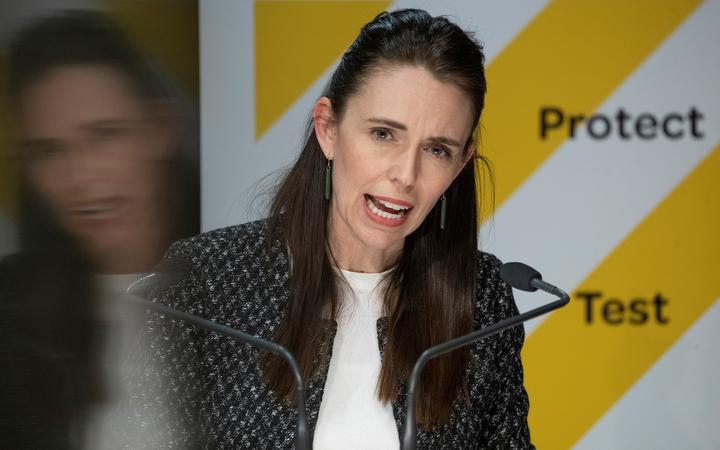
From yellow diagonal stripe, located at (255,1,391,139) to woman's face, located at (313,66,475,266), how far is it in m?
1.06

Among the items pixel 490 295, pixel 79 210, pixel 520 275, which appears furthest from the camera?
pixel 490 295

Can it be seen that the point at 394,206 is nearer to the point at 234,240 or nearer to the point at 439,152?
the point at 439,152

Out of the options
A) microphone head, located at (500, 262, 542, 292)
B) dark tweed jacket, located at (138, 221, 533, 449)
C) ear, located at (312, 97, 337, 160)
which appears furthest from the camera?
ear, located at (312, 97, 337, 160)

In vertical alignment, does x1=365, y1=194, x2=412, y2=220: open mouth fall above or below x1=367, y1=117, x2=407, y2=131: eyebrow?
below

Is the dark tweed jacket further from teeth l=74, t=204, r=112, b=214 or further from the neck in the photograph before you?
teeth l=74, t=204, r=112, b=214

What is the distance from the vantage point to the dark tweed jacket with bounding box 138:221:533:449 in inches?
54.2

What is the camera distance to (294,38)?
251cm

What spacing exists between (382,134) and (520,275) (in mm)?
353

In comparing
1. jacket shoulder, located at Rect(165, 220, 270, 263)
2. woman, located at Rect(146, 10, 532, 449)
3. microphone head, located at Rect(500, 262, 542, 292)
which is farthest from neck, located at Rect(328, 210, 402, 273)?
microphone head, located at Rect(500, 262, 542, 292)

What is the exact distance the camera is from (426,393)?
57.7 inches

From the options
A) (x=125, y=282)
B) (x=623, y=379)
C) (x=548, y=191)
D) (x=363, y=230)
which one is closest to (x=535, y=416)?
(x=623, y=379)

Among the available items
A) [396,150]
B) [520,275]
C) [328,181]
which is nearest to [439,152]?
[396,150]

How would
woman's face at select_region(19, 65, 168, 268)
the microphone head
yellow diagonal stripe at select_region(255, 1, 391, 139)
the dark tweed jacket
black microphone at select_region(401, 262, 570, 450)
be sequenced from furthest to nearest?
yellow diagonal stripe at select_region(255, 1, 391, 139), the dark tweed jacket, the microphone head, black microphone at select_region(401, 262, 570, 450), woman's face at select_region(19, 65, 168, 268)

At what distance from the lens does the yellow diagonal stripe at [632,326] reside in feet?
8.31
